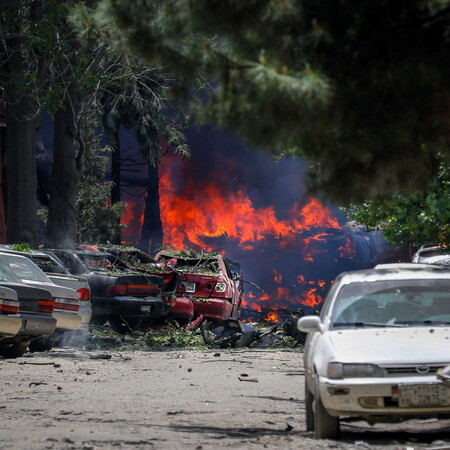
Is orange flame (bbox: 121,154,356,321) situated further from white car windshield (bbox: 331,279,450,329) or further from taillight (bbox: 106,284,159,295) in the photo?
white car windshield (bbox: 331,279,450,329)

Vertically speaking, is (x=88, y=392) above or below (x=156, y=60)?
below

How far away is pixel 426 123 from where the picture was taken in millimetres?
6832

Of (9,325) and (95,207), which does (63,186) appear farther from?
(9,325)

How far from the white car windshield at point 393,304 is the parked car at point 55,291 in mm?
8947

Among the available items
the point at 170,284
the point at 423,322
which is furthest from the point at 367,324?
the point at 170,284

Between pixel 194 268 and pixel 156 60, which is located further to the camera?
pixel 194 268

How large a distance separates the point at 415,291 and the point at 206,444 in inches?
98.1

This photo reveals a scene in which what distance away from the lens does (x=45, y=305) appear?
15.7m

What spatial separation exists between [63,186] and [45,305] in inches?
482

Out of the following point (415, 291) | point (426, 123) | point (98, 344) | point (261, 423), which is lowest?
point (98, 344)

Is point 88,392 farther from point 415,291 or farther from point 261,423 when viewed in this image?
point 415,291

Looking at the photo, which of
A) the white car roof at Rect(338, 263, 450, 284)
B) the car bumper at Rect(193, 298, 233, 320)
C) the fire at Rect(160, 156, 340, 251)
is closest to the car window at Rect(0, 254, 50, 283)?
the car bumper at Rect(193, 298, 233, 320)

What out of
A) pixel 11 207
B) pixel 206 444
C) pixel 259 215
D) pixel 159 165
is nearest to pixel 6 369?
pixel 206 444

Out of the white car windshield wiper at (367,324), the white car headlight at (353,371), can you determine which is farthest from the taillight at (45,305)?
the white car headlight at (353,371)
